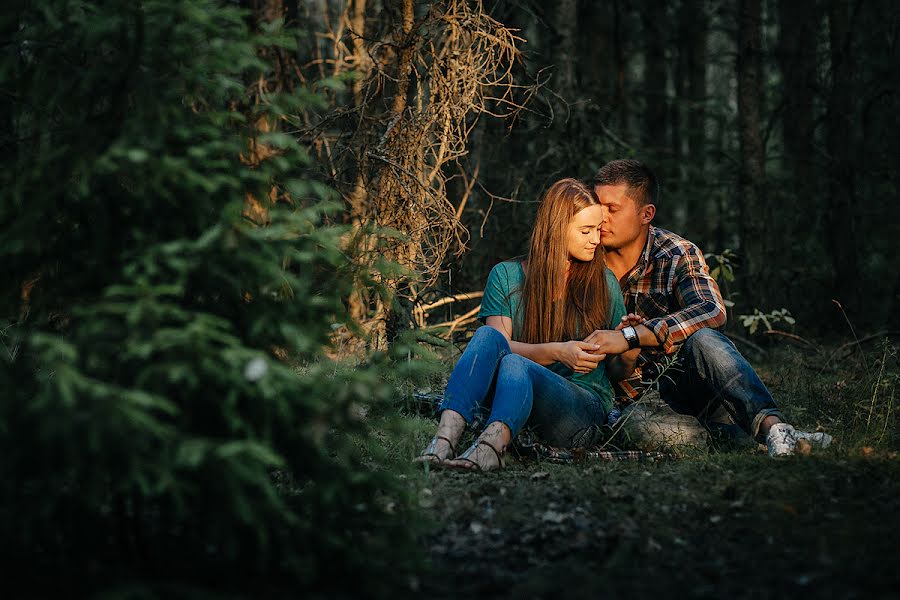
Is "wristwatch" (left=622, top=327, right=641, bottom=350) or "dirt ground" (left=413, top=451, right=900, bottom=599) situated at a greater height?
"wristwatch" (left=622, top=327, right=641, bottom=350)

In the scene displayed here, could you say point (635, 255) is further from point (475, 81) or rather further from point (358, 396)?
point (358, 396)

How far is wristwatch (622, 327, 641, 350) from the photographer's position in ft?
14.6

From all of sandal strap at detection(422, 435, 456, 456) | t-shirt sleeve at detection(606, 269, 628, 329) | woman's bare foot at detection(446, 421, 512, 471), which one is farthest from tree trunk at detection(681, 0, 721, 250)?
sandal strap at detection(422, 435, 456, 456)

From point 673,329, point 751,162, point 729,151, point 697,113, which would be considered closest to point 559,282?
point 673,329

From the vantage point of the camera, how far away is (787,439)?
13.3ft

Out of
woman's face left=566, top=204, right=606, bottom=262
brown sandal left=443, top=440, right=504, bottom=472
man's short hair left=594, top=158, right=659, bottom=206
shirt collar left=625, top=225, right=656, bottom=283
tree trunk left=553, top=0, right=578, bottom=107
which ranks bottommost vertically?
brown sandal left=443, top=440, right=504, bottom=472

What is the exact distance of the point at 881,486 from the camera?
11.4ft

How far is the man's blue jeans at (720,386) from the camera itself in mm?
4309

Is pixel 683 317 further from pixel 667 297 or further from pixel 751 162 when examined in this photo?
pixel 751 162

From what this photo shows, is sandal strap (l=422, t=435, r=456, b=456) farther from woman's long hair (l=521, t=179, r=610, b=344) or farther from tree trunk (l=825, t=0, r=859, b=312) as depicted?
tree trunk (l=825, t=0, r=859, b=312)

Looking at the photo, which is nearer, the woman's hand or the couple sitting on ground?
the couple sitting on ground

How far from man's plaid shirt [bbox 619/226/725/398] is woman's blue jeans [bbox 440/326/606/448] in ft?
1.71

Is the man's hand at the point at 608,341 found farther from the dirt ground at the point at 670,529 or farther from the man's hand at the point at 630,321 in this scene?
the dirt ground at the point at 670,529

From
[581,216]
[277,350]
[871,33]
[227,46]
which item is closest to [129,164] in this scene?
[227,46]
